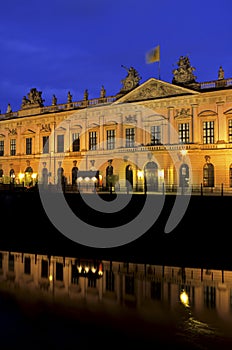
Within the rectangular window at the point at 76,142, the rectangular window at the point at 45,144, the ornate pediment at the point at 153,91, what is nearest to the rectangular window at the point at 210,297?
the ornate pediment at the point at 153,91

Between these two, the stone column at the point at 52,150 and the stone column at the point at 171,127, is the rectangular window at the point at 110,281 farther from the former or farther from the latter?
the stone column at the point at 52,150

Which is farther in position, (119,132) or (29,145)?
(29,145)

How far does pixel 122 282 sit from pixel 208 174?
29.4 m

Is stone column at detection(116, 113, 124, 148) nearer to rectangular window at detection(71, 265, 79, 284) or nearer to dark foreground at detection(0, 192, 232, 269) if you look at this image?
dark foreground at detection(0, 192, 232, 269)

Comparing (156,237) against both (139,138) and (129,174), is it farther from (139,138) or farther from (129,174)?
(139,138)

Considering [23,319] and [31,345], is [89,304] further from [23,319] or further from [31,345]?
[31,345]

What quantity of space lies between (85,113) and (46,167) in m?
10.6

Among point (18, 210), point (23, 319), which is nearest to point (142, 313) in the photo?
point (23, 319)

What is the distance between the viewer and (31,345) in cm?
1069

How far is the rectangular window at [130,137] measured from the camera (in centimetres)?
4966

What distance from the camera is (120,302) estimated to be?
14523mm

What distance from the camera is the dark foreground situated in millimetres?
23062

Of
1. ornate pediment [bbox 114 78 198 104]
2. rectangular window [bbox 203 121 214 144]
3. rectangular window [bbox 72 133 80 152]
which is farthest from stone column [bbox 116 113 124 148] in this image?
rectangular window [bbox 203 121 214 144]

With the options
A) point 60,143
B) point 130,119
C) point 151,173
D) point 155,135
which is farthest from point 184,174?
point 60,143
